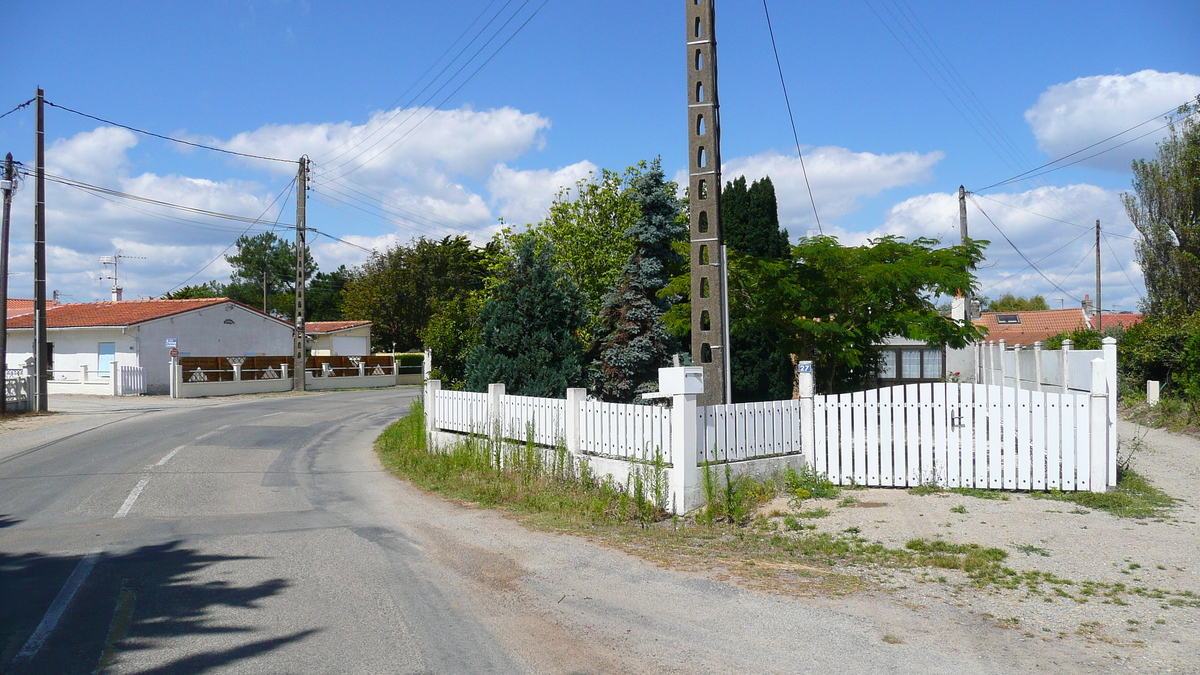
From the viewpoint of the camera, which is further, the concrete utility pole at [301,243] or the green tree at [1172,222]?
the concrete utility pole at [301,243]

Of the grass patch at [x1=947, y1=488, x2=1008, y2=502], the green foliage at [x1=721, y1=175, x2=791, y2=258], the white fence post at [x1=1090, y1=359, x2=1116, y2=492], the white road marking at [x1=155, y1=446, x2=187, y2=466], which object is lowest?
the white road marking at [x1=155, y1=446, x2=187, y2=466]

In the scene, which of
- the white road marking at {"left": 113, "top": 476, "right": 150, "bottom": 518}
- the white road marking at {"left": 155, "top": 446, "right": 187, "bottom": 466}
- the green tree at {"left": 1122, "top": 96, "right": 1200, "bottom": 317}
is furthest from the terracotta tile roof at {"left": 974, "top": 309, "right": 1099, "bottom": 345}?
the white road marking at {"left": 113, "top": 476, "right": 150, "bottom": 518}

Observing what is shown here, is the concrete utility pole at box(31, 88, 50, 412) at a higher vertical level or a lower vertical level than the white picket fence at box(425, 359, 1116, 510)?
higher

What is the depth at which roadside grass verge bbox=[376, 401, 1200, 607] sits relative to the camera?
6.86 metres

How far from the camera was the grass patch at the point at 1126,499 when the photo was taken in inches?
347

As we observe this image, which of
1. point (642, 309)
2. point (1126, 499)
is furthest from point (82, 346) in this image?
point (1126, 499)

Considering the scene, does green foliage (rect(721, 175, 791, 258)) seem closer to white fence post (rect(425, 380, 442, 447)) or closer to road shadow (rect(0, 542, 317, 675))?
white fence post (rect(425, 380, 442, 447))

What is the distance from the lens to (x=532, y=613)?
6105mm

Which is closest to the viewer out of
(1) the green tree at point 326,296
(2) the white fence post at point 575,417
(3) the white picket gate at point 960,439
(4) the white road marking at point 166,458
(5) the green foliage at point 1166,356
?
(3) the white picket gate at point 960,439

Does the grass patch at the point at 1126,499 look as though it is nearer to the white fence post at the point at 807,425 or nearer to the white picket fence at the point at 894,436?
the white picket fence at the point at 894,436

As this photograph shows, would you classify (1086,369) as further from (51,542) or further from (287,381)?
(287,381)

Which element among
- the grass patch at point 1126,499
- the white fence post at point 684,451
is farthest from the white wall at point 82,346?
the grass patch at point 1126,499

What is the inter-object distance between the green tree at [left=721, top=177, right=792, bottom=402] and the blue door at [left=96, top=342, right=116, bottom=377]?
30.8m

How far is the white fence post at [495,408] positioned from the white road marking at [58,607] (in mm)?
6145
